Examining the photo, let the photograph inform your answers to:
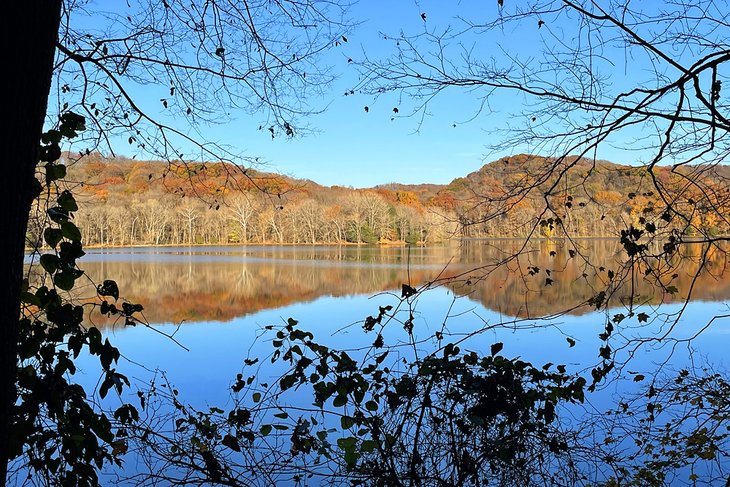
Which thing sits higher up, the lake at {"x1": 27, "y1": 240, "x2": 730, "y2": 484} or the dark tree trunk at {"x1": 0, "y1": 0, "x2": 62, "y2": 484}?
the dark tree trunk at {"x1": 0, "y1": 0, "x2": 62, "y2": 484}

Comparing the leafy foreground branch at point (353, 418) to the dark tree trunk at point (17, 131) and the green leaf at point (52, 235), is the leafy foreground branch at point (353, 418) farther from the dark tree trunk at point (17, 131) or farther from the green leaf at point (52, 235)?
the dark tree trunk at point (17, 131)

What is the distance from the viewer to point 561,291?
12969mm

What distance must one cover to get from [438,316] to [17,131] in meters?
7.76

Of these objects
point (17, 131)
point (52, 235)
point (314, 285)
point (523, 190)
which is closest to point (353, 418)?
point (523, 190)

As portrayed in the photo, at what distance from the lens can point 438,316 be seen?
8.37 metres

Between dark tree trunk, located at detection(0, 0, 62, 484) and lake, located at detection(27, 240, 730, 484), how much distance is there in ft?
2.29

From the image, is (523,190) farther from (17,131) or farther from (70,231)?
(17,131)

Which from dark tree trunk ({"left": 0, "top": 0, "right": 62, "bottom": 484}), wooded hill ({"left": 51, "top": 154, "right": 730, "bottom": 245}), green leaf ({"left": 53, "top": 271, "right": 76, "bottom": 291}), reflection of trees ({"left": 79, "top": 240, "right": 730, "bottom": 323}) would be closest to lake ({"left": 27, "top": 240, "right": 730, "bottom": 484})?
reflection of trees ({"left": 79, "top": 240, "right": 730, "bottom": 323})

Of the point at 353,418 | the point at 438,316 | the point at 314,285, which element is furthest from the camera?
the point at 314,285

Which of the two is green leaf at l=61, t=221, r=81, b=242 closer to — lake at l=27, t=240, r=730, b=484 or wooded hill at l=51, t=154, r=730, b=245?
lake at l=27, t=240, r=730, b=484

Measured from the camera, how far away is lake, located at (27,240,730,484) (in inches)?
121

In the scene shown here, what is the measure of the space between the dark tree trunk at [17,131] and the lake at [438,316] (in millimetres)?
698

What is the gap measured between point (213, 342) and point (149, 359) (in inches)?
52.6

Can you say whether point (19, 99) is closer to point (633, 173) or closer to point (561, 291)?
point (633, 173)
